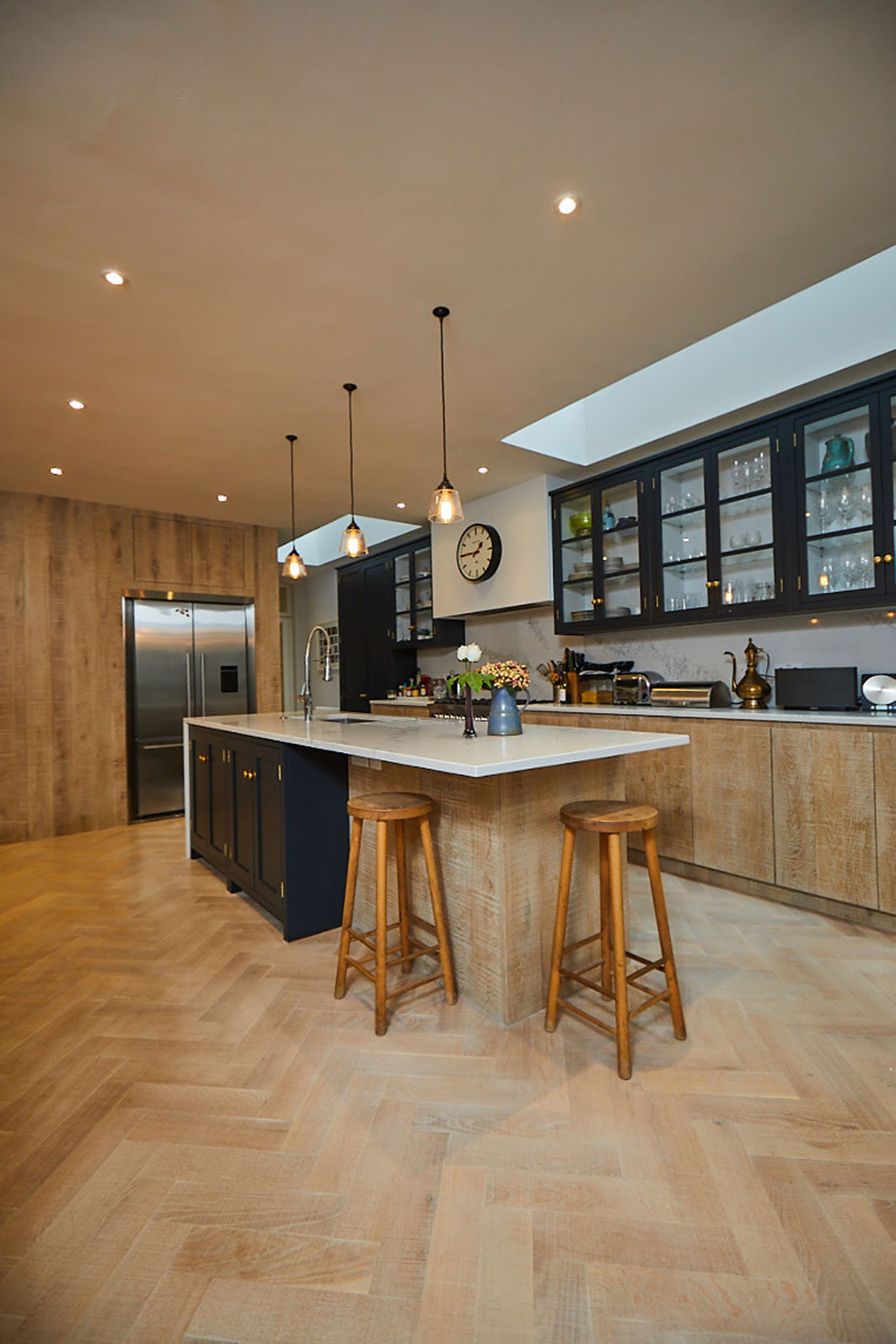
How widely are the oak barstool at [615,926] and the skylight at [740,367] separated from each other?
2291 millimetres

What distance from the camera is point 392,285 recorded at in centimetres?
253

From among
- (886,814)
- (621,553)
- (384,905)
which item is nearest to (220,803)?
(384,905)

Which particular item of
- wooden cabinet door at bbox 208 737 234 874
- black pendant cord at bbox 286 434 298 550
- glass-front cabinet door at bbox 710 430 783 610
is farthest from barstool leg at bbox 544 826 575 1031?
black pendant cord at bbox 286 434 298 550

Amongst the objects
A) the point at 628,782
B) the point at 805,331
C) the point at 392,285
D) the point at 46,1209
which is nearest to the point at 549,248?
the point at 392,285

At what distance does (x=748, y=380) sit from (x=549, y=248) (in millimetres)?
1791

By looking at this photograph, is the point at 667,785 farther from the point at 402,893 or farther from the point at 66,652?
the point at 66,652

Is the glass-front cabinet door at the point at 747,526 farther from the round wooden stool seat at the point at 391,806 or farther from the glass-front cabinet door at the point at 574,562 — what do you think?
the round wooden stool seat at the point at 391,806

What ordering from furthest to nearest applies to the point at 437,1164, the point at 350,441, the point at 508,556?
the point at 508,556, the point at 350,441, the point at 437,1164

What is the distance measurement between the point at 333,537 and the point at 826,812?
Answer: 643cm

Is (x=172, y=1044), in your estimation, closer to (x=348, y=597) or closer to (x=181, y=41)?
(x=181, y=41)

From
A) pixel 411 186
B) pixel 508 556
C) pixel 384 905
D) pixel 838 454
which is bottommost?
pixel 384 905

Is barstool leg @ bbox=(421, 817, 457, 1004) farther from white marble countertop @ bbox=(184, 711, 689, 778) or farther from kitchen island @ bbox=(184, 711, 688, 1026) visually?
white marble countertop @ bbox=(184, 711, 689, 778)

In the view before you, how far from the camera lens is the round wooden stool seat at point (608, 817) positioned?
196 cm

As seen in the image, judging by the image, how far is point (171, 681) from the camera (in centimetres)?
577
